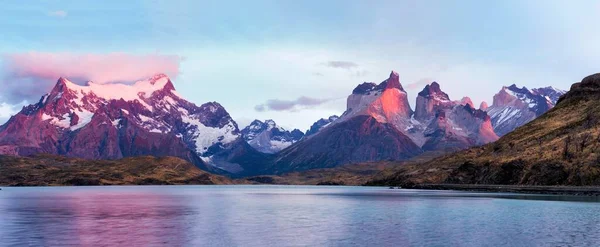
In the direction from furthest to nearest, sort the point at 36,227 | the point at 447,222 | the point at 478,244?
1. the point at 447,222
2. the point at 36,227
3. the point at 478,244

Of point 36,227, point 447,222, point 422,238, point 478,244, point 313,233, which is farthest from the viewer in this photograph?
point 447,222

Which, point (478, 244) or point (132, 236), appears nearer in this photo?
point (478, 244)

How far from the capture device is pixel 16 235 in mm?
86125

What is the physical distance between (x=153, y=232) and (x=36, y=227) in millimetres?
22324

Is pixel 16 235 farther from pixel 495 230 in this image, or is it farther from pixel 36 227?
pixel 495 230

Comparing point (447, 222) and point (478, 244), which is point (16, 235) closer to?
point (478, 244)

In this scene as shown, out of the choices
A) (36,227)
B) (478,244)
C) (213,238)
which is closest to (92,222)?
(36,227)

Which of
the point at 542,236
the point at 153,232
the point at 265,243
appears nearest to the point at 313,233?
the point at 265,243

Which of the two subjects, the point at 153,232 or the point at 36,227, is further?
the point at 36,227

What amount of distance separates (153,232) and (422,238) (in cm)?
4020

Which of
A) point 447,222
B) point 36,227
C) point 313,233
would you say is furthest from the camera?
point 447,222

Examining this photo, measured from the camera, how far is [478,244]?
249ft

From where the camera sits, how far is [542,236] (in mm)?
83312

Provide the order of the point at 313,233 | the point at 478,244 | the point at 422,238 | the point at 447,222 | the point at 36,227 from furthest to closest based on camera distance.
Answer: the point at 447,222, the point at 36,227, the point at 313,233, the point at 422,238, the point at 478,244
